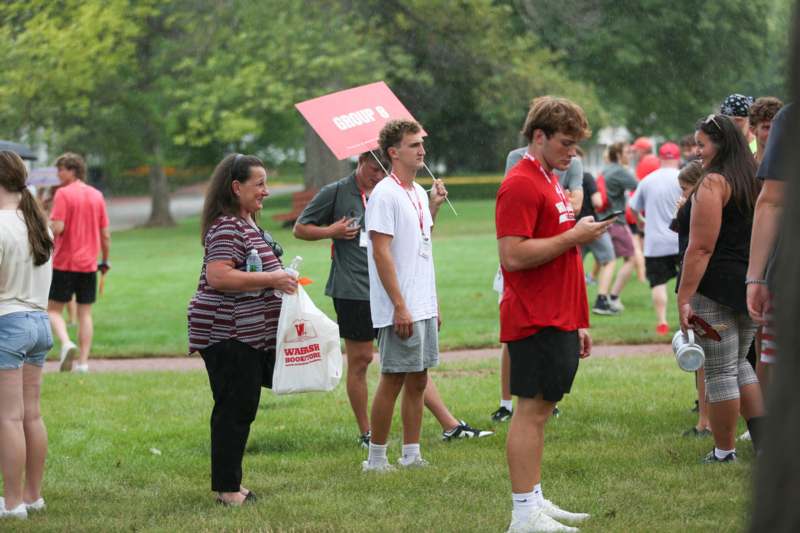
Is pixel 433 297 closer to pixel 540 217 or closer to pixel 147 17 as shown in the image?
pixel 540 217

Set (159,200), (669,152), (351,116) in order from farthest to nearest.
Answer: (159,200) → (669,152) → (351,116)

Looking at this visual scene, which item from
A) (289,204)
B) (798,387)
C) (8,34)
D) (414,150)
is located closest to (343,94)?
(414,150)

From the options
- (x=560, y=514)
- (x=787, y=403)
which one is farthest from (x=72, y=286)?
(x=787, y=403)

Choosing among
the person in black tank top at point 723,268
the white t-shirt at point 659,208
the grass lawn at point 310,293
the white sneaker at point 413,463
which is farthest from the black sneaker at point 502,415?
the grass lawn at point 310,293

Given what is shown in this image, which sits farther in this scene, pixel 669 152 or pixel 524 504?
pixel 669 152

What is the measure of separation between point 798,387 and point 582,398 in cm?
694

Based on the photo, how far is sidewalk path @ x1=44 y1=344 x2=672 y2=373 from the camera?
1180 centimetres

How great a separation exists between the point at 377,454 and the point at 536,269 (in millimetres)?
2139

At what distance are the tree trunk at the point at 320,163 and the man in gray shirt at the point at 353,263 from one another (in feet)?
86.9

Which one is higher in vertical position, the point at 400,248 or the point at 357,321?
the point at 400,248

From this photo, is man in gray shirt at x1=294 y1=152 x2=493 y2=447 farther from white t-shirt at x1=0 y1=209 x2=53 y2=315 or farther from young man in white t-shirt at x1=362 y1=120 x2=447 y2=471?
white t-shirt at x1=0 y1=209 x2=53 y2=315

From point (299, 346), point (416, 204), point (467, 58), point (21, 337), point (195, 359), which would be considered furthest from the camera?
point (467, 58)

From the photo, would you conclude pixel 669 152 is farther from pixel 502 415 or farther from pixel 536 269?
pixel 536 269

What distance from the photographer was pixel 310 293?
61.4ft
